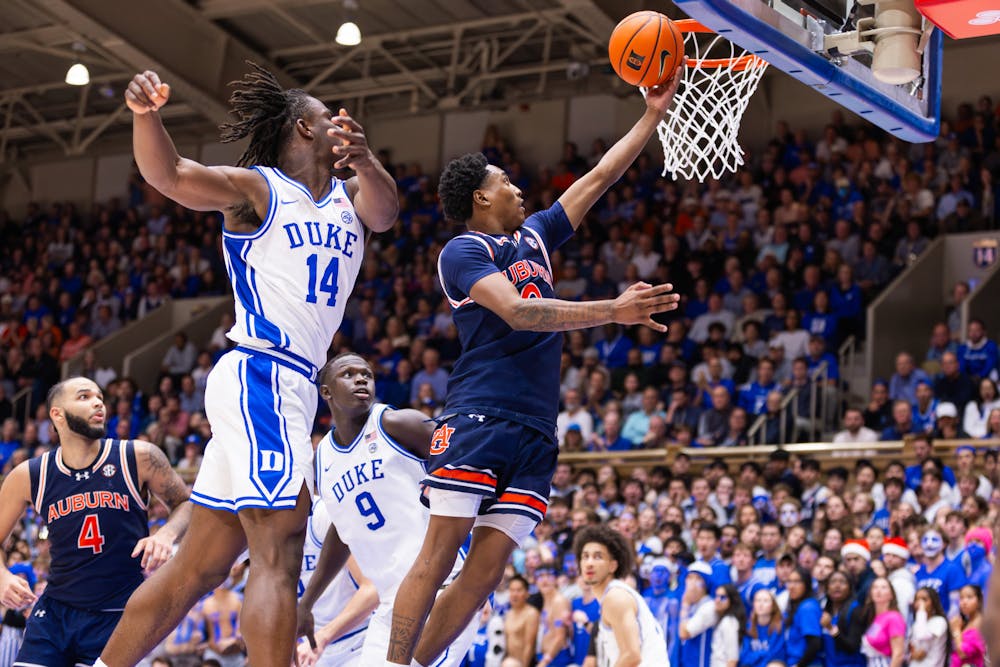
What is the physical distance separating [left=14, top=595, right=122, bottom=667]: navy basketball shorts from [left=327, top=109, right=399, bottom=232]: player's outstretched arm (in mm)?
2150

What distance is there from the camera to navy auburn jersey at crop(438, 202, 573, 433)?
4.65m

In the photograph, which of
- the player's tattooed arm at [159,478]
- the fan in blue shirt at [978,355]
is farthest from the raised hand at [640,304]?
the fan in blue shirt at [978,355]

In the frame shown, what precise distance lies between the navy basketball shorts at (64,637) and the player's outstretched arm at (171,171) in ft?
6.87

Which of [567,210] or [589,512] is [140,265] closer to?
[589,512]

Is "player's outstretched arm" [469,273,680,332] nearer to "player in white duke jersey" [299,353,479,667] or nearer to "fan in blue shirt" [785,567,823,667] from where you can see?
"player in white duke jersey" [299,353,479,667]

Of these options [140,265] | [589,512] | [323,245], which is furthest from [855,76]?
[140,265]

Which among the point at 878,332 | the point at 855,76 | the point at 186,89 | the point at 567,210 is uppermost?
the point at 186,89

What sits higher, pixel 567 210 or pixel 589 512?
pixel 567 210

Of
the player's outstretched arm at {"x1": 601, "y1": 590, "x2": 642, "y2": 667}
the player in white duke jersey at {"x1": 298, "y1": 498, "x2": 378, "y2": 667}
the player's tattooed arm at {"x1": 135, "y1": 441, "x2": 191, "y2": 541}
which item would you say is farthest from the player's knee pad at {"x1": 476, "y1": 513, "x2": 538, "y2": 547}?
the player's outstretched arm at {"x1": 601, "y1": 590, "x2": 642, "y2": 667}

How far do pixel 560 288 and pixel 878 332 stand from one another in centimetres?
410

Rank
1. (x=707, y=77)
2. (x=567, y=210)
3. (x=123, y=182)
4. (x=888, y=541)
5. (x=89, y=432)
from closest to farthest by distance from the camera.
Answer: (x=567, y=210) → (x=89, y=432) → (x=707, y=77) → (x=888, y=541) → (x=123, y=182)

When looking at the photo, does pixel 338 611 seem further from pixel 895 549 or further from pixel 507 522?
pixel 895 549

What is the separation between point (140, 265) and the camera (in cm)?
2241

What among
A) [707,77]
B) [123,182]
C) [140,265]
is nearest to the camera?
[707,77]
